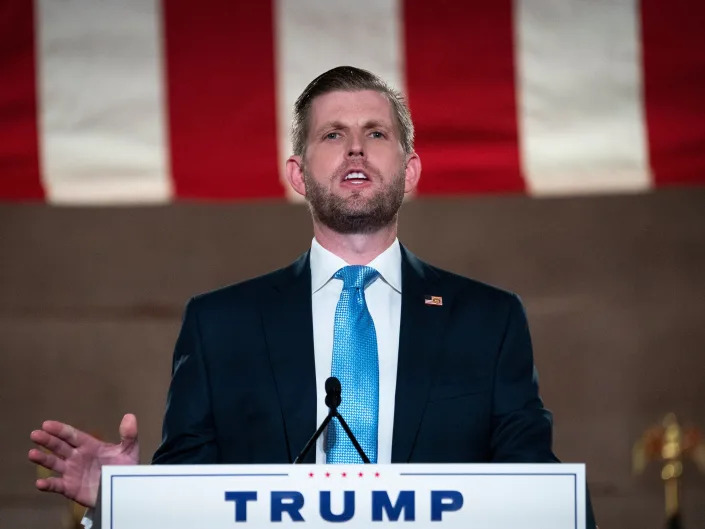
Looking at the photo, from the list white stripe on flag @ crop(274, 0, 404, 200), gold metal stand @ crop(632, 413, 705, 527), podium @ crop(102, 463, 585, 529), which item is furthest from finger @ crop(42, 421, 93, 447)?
gold metal stand @ crop(632, 413, 705, 527)

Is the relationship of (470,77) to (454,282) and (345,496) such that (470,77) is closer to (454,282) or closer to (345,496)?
(454,282)

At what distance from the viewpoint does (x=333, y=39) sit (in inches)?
137

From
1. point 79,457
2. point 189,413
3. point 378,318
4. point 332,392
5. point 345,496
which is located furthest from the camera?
point 378,318

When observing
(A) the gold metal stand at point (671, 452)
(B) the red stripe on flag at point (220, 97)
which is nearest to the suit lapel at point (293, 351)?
(B) the red stripe on flag at point (220, 97)

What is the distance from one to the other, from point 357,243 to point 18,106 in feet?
5.70

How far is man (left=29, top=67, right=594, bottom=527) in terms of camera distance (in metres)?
1.99

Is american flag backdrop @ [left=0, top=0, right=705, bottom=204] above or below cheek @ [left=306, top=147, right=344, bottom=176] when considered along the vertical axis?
above

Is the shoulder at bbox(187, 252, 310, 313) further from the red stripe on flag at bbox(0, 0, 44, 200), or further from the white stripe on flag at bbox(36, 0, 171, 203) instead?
the red stripe on flag at bbox(0, 0, 44, 200)

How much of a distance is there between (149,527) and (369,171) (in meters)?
0.89

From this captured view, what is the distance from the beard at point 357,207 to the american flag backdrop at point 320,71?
1334 millimetres

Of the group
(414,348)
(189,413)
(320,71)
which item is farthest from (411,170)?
(320,71)

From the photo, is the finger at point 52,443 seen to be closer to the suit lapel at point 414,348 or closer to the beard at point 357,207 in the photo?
the suit lapel at point 414,348

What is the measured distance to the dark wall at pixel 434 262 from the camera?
4152 millimetres

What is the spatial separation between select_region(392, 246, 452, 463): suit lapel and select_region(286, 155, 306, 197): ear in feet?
0.87
